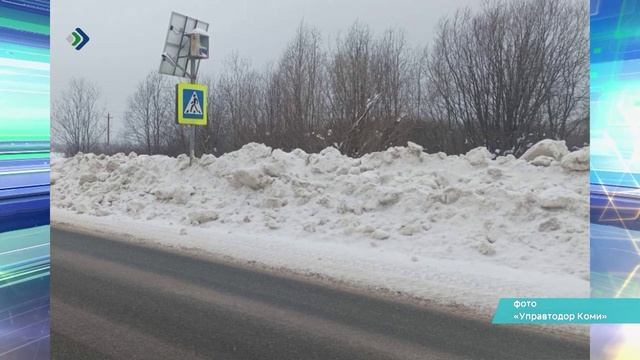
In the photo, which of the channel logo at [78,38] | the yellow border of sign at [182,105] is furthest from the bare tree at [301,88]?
the channel logo at [78,38]

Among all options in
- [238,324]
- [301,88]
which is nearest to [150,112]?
[301,88]

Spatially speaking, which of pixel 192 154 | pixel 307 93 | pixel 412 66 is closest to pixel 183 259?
pixel 192 154

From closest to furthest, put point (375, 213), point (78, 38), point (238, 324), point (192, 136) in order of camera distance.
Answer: point (78, 38) < point (238, 324) < point (192, 136) < point (375, 213)

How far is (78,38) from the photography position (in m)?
1.91

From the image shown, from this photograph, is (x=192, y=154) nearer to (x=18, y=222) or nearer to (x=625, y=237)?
(x=18, y=222)

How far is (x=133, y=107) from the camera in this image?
214 centimetres

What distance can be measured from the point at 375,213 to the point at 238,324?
1285 millimetres

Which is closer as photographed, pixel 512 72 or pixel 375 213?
pixel 512 72

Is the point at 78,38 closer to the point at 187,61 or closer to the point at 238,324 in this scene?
the point at 187,61

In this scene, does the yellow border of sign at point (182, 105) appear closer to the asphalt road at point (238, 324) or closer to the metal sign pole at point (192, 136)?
the metal sign pole at point (192, 136)

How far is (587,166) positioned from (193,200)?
86.6 inches

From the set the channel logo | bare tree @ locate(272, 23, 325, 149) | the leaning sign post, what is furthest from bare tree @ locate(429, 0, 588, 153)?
the channel logo

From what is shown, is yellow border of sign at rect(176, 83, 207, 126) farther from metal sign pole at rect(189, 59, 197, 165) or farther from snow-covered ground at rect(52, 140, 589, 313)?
snow-covered ground at rect(52, 140, 589, 313)

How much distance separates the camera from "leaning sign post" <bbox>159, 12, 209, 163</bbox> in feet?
6.69
